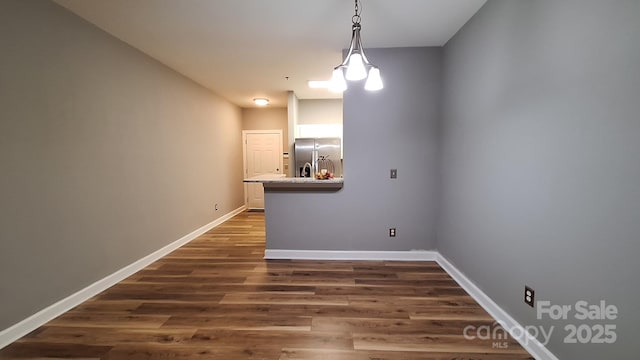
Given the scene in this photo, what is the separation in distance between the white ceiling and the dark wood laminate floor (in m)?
2.60

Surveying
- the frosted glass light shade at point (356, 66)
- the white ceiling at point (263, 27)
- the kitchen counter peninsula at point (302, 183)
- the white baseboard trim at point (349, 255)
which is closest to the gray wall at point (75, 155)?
the white ceiling at point (263, 27)

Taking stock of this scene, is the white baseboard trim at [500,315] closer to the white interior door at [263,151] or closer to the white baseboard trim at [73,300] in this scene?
the white baseboard trim at [73,300]

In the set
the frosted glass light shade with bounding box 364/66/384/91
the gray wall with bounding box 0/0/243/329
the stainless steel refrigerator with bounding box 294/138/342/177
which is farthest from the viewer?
the stainless steel refrigerator with bounding box 294/138/342/177

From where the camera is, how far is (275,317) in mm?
2002

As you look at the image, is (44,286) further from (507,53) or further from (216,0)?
(507,53)

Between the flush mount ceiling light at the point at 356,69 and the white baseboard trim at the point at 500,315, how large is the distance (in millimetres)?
2001

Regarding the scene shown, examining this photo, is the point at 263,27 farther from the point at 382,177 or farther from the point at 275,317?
the point at 275,317

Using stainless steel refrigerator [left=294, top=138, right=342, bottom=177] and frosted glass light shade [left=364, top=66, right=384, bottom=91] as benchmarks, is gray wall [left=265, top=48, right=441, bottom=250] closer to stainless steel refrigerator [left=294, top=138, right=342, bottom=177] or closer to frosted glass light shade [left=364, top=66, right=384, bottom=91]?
frosted glass light shade [left=364, top=66, right=384, bottom=91]

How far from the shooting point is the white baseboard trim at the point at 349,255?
3.13 m

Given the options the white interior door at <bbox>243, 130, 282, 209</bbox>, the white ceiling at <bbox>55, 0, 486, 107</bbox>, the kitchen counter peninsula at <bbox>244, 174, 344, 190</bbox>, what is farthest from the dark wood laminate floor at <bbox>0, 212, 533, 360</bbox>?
the white interior door at <bbox>243, 130, 282, 209</bbox>

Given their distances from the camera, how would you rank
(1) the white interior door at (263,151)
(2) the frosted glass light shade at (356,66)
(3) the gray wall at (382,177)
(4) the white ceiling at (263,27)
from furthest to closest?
(1) the white interior door at (263,151)
(3) the gray wall at (382,177)
(4) the white ceiling at (263,27)
(2) the frosted glass light shade at (356,66)

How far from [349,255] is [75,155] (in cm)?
302

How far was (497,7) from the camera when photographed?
193 cm

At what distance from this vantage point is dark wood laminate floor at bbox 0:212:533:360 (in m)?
1.66
